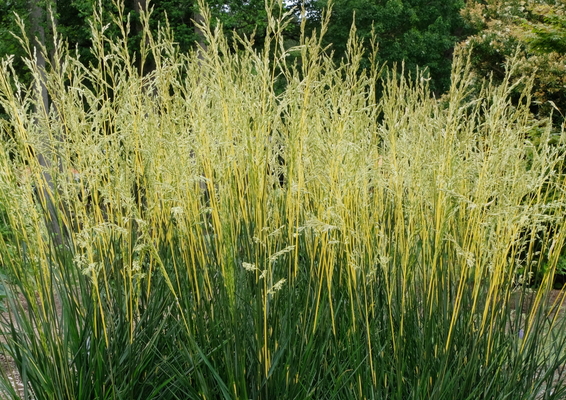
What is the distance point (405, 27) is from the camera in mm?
20047

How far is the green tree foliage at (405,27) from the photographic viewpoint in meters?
18.6

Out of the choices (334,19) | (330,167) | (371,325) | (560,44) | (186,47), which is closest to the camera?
(330,167)

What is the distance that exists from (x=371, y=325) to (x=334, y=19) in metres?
A: 18.2

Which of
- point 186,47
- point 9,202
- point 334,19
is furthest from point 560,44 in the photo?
point 334,19

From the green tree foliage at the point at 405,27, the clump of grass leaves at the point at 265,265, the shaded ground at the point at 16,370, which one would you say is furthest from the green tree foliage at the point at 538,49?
the green tree foliage at the point at 405,27

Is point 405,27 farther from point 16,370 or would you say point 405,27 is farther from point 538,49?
point 16,370

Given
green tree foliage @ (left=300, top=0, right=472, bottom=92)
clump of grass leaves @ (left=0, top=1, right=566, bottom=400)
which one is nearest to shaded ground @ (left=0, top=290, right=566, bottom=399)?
clump of grass leaves @ (left=0, top=1, right=566, bottom=400)

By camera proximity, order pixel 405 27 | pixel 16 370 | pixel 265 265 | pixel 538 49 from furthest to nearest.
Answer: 1. pixel 405 27
2. pixel 538 49
3. pixel 16 370
4. pixel 265 265

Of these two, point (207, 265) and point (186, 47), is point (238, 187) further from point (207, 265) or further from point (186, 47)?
point (186, 47)

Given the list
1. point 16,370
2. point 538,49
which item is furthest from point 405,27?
point 16,370

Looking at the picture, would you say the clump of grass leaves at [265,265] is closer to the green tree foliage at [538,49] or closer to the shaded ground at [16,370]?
the shaded ground at [16,370]

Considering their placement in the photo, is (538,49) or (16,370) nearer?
(16,370)

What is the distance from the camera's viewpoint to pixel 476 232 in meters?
2.32

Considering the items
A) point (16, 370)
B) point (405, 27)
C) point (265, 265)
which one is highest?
point (265, 265)
